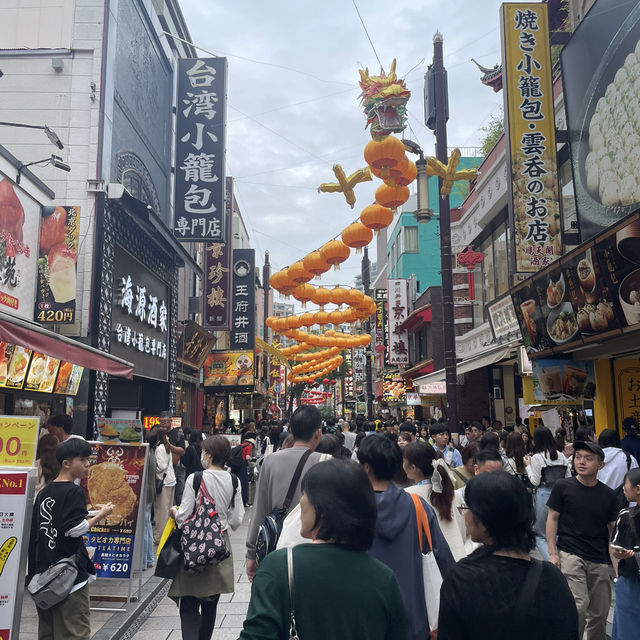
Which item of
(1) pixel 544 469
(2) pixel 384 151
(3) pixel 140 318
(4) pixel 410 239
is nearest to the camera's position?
(1) pixel 544 469

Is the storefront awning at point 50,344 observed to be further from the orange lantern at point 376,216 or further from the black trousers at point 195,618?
the orange lantern at point 376,216

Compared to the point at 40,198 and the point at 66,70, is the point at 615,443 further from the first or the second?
the point at 66,70

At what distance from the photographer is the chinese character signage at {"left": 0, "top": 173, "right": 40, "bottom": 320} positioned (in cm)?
1130

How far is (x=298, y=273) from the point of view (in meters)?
14.4

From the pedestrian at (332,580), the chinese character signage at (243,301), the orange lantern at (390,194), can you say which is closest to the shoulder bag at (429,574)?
the pedestrian at (332,580)

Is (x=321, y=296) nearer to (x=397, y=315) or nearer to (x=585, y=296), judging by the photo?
(x=585, y=296)

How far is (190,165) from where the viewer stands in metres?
18.2

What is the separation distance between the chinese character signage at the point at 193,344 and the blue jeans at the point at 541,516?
17.2 metres

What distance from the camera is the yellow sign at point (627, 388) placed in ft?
42.0

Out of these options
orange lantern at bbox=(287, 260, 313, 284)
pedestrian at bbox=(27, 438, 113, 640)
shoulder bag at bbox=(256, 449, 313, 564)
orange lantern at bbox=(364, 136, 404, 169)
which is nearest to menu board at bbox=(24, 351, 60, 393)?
orange lantern at bbox=(287, 260, 313, 284)

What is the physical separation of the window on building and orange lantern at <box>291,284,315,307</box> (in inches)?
1195

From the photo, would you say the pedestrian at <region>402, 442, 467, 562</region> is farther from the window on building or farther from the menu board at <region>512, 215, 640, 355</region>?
the window on building

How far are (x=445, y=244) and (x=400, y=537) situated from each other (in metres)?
9.71

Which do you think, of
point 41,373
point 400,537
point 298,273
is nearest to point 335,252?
point 298,273
